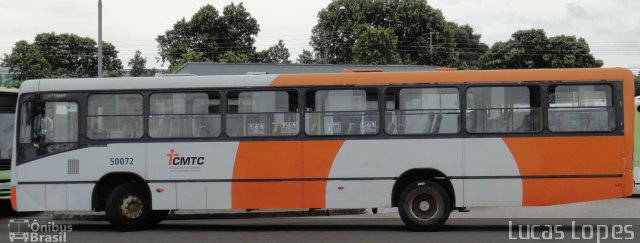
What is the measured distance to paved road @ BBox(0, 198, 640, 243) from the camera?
12.4m

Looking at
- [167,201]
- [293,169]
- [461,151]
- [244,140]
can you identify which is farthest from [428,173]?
[167,201]

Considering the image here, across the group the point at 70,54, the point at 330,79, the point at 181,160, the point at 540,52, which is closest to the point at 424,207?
the point at 330,79

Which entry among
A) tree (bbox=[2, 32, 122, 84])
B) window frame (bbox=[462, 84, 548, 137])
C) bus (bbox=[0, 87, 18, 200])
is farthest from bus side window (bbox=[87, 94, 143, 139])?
tree (bbox=[2, 32, 122, 84])

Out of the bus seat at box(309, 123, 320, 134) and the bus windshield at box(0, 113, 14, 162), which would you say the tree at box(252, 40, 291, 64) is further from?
the bus seat at box(309, 123, 320, 134)

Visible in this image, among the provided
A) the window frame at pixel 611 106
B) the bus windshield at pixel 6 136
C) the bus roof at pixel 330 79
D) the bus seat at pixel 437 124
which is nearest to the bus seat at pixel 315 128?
the bus roof at pixel 330 79

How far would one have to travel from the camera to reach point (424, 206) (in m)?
13.1

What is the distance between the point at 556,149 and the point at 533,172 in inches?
21.2

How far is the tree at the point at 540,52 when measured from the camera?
63500 mm

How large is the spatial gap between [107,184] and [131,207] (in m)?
0.63

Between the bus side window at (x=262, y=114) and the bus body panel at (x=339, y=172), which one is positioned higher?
the bus side window at (x=262, y=114)

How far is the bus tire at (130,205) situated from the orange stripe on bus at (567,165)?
252 inches

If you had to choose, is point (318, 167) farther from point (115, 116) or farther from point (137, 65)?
point (137, 65)

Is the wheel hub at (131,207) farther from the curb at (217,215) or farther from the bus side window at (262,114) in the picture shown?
the curb at (217,215)

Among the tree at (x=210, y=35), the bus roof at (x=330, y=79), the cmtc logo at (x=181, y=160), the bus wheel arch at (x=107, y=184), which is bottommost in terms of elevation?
the bus wheel arch at (x=107, y=184)
